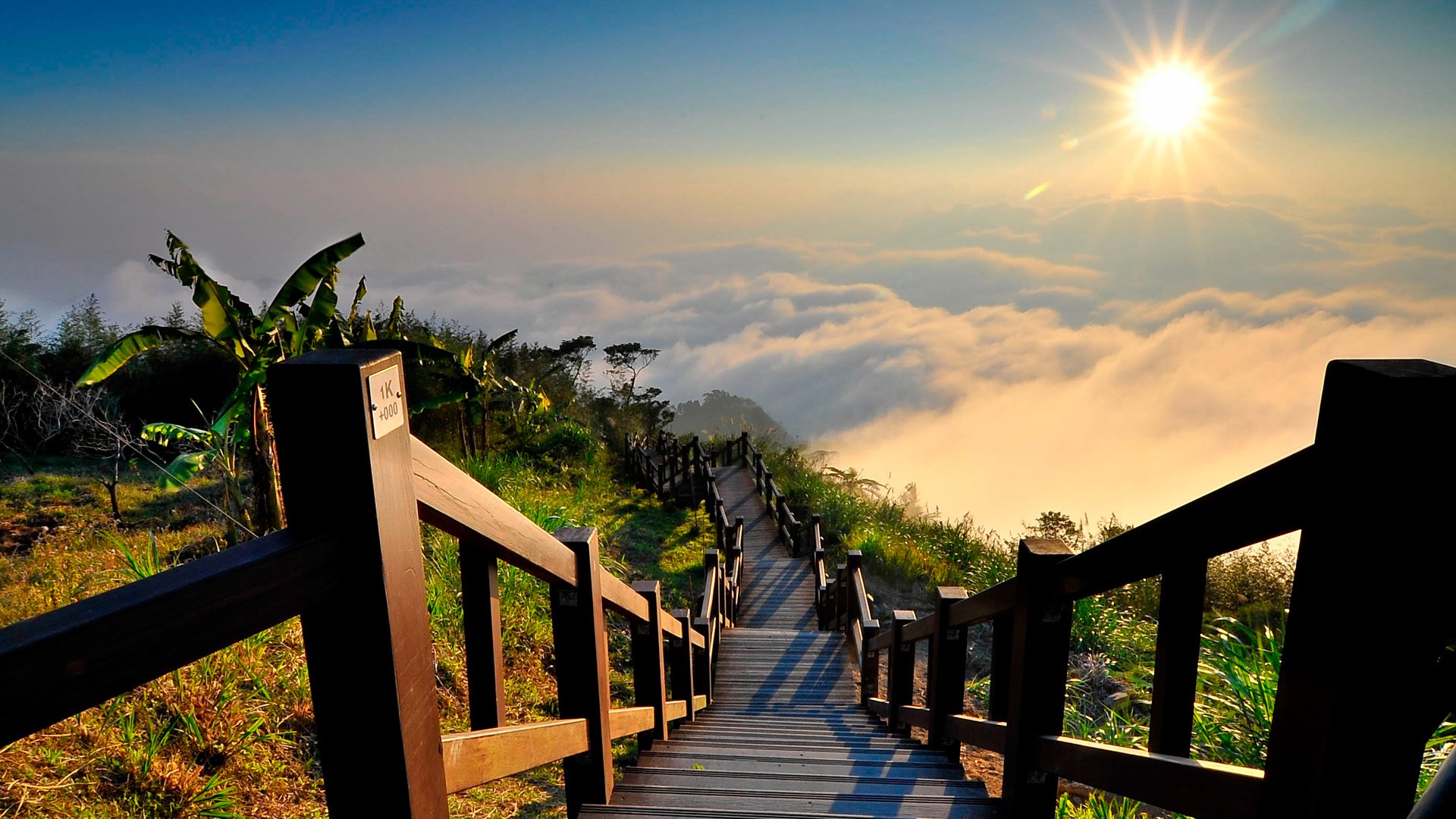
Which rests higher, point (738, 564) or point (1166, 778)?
point (1166, 778)

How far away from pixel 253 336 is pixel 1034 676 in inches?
317

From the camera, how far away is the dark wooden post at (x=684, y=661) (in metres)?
4.58

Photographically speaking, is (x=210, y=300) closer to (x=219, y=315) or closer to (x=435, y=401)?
(x=219, y=315)

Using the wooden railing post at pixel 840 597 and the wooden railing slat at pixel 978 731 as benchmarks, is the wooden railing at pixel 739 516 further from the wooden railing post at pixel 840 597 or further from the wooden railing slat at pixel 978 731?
the wooden railing slat at pixel 978 731

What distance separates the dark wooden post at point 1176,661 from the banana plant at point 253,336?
6.74 metres

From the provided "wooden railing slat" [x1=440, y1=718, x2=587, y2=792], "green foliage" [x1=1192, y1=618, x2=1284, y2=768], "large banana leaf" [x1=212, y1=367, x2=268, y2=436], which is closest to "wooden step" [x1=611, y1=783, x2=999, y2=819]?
"wooden railing slat" [x1=440, y1=718, x2=587, y2=792]

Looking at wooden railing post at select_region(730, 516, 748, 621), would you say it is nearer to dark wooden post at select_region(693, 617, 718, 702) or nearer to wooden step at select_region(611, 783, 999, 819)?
dark wooden post at select_region(693, 617, 718, 702)

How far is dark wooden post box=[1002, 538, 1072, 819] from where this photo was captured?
2.22 m

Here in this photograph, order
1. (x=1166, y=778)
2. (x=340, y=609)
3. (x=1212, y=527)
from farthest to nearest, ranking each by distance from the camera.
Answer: (x=1166, y=778) → (x=1212, y=527) → (x=340, y=609)

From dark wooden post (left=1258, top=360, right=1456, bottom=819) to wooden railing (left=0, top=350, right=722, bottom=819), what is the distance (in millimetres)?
1489

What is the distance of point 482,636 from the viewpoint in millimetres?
2076

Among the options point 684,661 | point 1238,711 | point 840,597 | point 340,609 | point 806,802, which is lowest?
point 840,597

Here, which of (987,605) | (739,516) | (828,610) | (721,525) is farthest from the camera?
(739,516)

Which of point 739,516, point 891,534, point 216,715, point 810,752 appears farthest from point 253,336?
point 891,534
